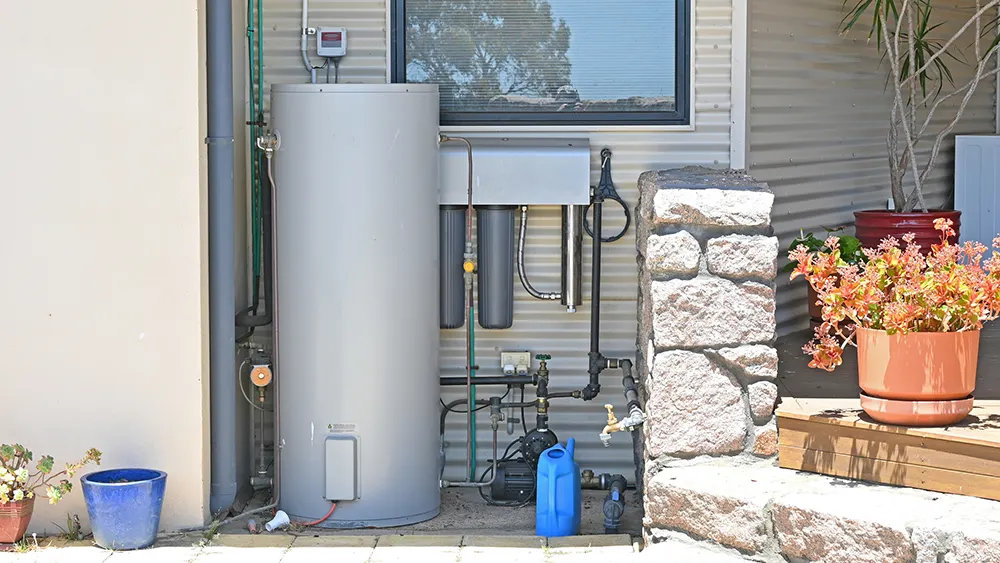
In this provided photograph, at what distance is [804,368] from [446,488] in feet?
4.91

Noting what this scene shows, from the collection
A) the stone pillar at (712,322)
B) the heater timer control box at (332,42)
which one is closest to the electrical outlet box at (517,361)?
the stone pillar at (712,322)

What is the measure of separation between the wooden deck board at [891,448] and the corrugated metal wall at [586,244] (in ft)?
4.20

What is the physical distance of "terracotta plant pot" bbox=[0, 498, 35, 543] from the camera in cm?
403

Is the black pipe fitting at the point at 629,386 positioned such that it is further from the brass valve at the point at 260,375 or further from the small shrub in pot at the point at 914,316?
the brass valve at the point at 260,375

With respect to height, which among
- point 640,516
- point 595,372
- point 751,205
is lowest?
point 640,516

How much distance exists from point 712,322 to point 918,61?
3.05m

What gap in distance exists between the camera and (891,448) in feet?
11.3

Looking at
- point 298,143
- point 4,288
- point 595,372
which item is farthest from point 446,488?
point 4,288

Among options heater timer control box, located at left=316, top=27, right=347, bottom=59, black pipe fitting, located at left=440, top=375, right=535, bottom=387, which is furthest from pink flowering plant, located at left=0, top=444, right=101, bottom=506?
heater timer control box, located at left=316, top=27, right=347, bottom=59

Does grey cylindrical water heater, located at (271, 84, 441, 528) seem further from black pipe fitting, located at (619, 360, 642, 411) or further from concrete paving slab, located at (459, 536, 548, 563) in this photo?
black pipe fitting, located at (619, 360, 642, 411)

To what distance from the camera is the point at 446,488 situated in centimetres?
502

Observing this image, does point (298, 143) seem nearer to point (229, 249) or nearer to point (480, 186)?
point (229, 249)

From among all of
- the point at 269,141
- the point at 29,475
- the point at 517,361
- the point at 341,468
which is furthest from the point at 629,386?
the point at 29,475

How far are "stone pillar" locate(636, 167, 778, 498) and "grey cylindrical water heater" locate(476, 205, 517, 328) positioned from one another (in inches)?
46.5
